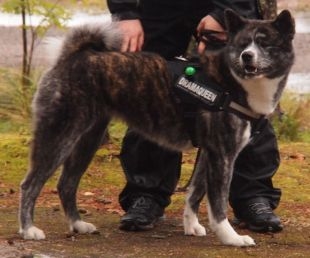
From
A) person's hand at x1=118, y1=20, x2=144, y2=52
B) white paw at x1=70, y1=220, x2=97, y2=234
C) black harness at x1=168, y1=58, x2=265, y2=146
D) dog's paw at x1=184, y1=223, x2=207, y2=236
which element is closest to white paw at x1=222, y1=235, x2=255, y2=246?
dog's paw at x1=184, y1=223, x2=207, y2=236

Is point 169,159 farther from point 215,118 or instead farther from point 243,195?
point 215,118

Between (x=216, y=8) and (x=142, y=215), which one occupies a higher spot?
(x=216, y=8)

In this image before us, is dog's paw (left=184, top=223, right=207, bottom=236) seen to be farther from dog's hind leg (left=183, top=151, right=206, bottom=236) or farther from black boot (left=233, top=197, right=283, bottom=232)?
black boot (left=233, top=197, right=283, bottom=232)

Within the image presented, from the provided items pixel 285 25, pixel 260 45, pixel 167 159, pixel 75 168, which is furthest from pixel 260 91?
pixel 75 168

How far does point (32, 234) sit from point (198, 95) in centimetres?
119

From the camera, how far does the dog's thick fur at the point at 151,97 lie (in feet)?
15.4

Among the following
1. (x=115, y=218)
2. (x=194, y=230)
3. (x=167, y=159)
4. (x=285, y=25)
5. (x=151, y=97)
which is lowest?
(x=115, y=218)

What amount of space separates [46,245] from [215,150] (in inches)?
41.2

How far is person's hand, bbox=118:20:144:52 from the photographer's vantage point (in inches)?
203

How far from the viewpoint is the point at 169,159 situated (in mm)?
5562

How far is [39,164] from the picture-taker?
15.9 feet

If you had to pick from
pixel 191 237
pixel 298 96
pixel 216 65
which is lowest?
pixel 298 96

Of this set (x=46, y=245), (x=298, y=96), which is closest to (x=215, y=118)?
(x=46, y=245)

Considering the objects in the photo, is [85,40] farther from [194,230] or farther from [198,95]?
[194,230]
